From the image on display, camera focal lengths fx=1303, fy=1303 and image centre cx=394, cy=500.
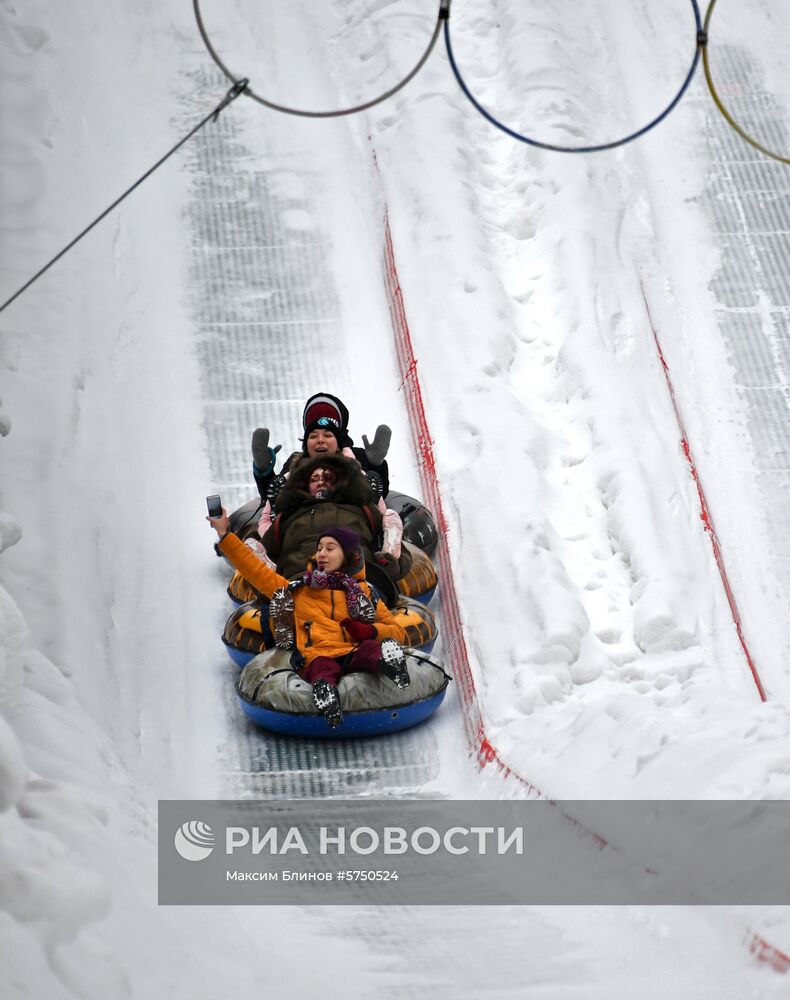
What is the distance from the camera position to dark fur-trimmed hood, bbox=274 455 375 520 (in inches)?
195

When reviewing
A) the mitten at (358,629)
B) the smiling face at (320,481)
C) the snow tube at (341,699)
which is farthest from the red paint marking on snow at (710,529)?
the smiling face at (320,481)

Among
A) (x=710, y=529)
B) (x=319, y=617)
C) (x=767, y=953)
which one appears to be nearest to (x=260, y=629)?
(x=319, y=617)

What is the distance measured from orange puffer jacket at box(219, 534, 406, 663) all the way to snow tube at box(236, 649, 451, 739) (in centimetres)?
10

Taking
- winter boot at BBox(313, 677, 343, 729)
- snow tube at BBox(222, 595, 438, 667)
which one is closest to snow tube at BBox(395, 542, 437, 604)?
snow tube at BBox(222, 595, 438, 667)

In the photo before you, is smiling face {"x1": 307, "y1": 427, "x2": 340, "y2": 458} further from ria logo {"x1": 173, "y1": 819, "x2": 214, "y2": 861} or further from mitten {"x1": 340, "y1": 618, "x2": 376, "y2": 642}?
ria logo {"x1": 173, "y1": 819, "x2": 214, "y2": 861}

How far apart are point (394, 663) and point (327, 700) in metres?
0.27

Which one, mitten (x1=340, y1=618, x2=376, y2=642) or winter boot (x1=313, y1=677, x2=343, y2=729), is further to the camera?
mitten (x1=340, y1=618, x2=376, y2=642)

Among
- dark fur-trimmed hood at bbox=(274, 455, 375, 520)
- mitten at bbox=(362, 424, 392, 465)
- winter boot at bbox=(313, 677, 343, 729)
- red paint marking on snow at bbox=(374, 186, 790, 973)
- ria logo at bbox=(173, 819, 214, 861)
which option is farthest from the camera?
mitten at bbox=(362, 424, 392, 465)

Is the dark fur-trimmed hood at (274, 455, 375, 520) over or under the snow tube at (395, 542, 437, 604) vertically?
over

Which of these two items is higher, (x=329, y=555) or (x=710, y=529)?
(x=710, y=529)

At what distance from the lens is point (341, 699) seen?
4316mm

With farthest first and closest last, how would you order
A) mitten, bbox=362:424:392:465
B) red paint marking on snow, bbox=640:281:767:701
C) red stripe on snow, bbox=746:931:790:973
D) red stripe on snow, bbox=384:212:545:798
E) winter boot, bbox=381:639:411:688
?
mitten, bbox=362:424:392:465
red paint marking on snow, bbox=640:281:767:701
red stripe on snow, bbox=384:212:545:798
winter boot, bbox=381:639:411:688
red stripe on snow, bbox=746:931:790:973

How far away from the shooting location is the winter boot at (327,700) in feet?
13.8

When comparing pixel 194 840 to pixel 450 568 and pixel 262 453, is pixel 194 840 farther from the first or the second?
pixel 450 568
